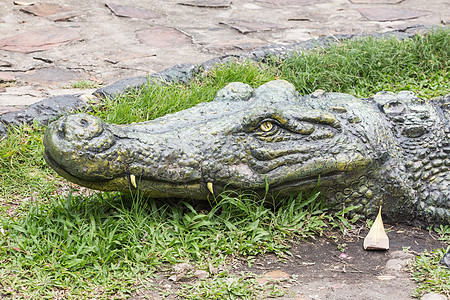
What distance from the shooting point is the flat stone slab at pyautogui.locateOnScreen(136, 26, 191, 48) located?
732 centimetres

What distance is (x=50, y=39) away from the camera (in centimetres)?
732

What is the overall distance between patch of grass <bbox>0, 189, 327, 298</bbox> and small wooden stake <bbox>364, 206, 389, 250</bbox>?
30 cm

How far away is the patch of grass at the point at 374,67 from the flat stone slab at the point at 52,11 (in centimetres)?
389

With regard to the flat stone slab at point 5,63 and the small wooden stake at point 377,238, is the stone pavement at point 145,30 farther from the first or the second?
the small wooden stake at point 377,238

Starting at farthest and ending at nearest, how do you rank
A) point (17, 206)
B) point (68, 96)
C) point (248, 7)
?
point (248, 7)
point (68, 96)
point (17, 206)

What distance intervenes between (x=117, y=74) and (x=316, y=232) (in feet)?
11.8

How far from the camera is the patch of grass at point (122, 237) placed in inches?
112

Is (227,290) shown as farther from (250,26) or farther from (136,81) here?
(250,26)

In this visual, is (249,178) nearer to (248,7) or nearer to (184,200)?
(184,200)

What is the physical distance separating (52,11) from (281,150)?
6.63 metres

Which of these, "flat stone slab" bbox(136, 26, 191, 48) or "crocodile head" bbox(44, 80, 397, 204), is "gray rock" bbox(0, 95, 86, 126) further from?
"flat stone slab" bbox(136, 26, 191, 48)

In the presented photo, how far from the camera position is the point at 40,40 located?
724cm

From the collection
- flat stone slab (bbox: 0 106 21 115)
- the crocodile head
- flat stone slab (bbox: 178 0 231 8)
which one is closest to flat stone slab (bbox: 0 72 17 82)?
flat stone slab (bbox: 0 106 21 115)

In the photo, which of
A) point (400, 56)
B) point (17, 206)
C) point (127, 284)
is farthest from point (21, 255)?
point (400, 56)
